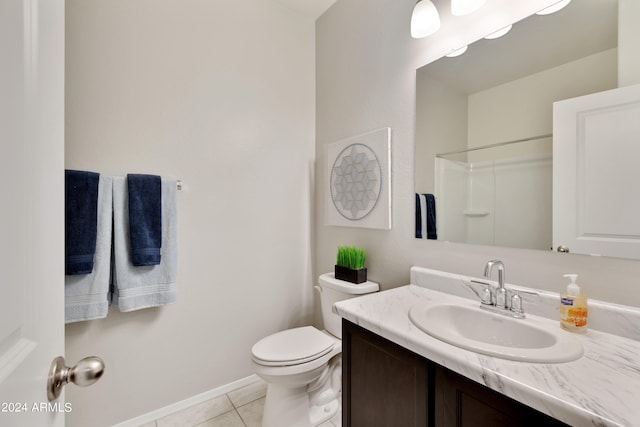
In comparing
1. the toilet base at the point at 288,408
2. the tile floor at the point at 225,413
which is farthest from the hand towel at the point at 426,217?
the tile floor at the point at 225,413

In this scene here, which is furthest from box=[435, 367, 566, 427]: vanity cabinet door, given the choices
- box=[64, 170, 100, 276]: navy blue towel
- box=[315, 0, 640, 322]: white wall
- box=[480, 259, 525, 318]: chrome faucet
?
box=[64, 170, 100, 276]: navy blue towel

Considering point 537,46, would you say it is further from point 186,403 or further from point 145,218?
point 186,403

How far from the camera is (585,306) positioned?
0.85 metres

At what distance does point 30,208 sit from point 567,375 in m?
1.10

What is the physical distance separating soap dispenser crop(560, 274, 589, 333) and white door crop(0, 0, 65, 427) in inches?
48.9

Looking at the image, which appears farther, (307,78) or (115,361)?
(307,78)

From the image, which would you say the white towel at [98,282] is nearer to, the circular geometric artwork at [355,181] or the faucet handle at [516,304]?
the circular geometric artwork at [355,181]

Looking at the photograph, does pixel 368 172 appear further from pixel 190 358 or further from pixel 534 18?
pixel 190 358

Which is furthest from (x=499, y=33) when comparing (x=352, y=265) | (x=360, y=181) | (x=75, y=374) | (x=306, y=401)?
(x=306, y=401)

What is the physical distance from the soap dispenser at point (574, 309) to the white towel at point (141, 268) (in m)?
1.68

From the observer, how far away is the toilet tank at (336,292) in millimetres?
→ 1578

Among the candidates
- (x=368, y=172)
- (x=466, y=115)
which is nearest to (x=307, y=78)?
(x=368, y=172)

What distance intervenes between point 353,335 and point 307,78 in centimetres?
184

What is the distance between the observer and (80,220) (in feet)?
4.21
